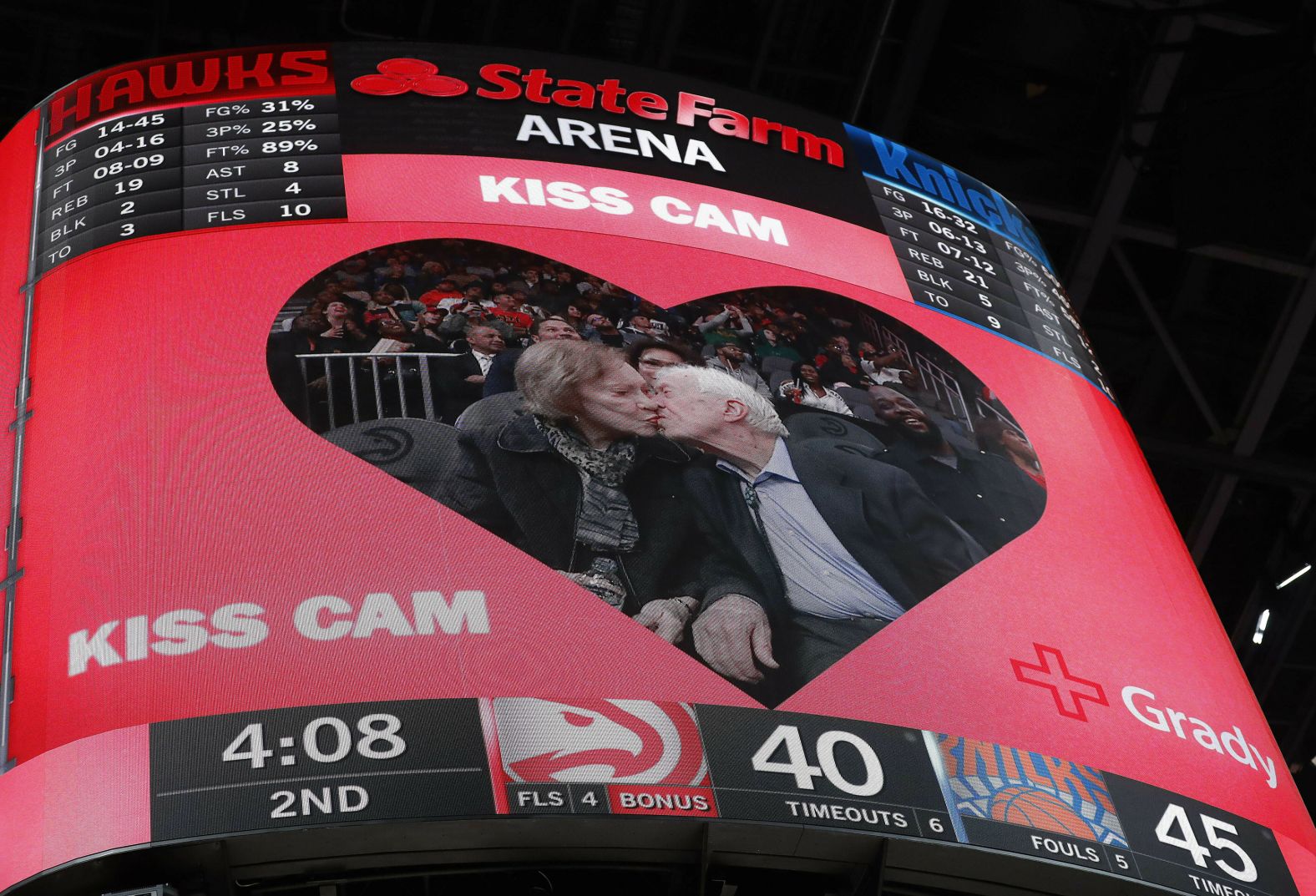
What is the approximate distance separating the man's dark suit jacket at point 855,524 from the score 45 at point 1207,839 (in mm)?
972

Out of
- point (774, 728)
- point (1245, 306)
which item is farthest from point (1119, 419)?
point (1245, 306)

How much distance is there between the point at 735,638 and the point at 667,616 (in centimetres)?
21

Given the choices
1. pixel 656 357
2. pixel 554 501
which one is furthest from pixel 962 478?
pixel 554 501

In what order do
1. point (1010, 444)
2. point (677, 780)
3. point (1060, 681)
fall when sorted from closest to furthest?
point (677, 780) → point (1060, 681) → point (1010, 444)

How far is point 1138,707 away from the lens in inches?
207

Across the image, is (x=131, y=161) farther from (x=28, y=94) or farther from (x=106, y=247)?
(x=28, y=94)

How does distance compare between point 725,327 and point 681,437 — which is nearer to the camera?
point 681,437

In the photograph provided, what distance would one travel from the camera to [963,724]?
16.0 ft

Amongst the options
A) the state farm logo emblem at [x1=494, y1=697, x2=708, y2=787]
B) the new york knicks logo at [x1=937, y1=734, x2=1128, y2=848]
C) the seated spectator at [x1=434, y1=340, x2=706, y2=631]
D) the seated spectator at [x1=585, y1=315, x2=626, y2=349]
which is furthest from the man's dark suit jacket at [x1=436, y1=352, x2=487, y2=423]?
the new york knicks logo at [x1=937, y1=734, x2=1128, y2=848]

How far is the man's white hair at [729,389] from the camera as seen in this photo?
562 centimetres

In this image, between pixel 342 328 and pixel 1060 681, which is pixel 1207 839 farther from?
pixel 342 328

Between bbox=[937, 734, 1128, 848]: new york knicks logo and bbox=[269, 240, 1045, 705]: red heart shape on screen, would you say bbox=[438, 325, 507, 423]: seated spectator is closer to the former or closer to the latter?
bbox=[269, 240, 1045, 705]: red heart shape on screen

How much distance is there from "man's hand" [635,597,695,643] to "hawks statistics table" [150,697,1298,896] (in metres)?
0.27

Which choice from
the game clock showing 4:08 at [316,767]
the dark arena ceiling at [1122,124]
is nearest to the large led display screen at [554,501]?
the game clock showing 4:08 at [316,767]
